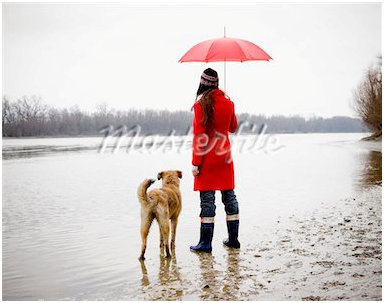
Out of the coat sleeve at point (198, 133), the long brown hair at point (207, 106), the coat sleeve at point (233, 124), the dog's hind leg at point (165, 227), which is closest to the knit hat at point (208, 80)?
the long brown hair at point (207, 106)

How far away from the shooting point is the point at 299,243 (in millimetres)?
6105

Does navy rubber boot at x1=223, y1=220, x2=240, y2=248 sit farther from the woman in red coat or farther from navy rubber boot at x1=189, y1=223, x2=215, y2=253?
navy rubber boot at x1=189, y1=223, x2=215, y2=253

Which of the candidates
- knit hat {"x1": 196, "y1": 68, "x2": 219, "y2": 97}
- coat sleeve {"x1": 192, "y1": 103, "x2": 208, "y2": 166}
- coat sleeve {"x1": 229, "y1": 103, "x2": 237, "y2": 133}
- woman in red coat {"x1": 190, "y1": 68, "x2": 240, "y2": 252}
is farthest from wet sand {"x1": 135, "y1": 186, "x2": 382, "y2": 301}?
knit hat {"x1": 196, "y1": 68, "x2": 219, "y2": 97}

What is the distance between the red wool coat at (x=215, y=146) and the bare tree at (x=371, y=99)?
4612 centimetres

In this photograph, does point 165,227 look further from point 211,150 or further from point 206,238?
point 211,150

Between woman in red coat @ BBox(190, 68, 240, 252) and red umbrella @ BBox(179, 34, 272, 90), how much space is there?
579 mm

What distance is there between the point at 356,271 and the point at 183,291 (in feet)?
6.01

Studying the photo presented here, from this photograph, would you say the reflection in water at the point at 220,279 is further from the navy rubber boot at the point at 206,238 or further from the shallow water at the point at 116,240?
A: the navy rubber boot at the point at 206,238

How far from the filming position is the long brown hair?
5.55 metres

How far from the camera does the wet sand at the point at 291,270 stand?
4.20 m

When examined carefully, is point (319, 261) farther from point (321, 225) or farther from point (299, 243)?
point (321, 225)

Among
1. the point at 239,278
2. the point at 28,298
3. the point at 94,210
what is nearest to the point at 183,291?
the point at 239,278

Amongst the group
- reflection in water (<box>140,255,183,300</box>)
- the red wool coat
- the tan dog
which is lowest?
reflection in water (<box>140,255,183,300</box>)

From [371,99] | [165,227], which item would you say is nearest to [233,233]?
[165,227]
